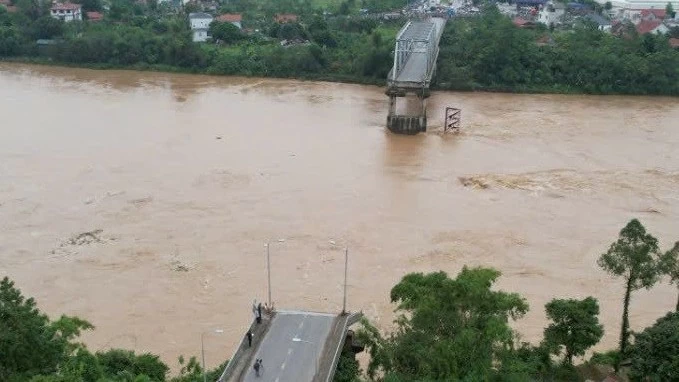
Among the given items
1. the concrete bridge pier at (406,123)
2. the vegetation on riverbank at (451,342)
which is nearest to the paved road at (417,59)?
the concrete bridge pier at (406,123)

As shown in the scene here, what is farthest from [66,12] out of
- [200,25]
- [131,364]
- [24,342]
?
[24,342]

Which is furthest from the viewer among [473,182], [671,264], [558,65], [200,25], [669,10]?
[669,10]

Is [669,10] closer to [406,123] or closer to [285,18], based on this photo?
[285,18]

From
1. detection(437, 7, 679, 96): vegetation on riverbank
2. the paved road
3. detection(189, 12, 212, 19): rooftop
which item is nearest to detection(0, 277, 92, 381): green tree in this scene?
the paved road

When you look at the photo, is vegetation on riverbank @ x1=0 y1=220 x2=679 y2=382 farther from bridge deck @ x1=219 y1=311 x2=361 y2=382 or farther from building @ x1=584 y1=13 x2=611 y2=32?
building @ x1=584 y1=13 x2=611 y2=32

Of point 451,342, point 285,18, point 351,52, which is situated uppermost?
point 285,18

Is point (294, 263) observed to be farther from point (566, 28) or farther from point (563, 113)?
point (566, 28)
